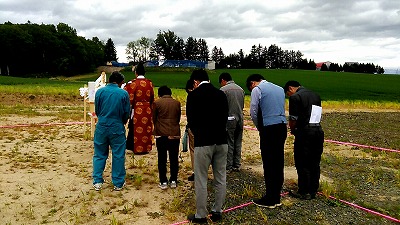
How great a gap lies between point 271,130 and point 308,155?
2.79ft

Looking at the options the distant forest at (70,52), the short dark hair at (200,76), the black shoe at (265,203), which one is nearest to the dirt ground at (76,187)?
the black shoe at (265,203)

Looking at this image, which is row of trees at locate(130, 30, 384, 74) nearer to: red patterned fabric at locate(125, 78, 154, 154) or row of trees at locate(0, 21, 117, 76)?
row of trees at locate(0, 21, 117, 76)

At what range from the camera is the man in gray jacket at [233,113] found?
668 cm

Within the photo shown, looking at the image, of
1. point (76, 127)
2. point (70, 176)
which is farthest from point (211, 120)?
point (76, 127)

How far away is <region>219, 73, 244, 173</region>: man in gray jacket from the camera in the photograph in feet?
21.9

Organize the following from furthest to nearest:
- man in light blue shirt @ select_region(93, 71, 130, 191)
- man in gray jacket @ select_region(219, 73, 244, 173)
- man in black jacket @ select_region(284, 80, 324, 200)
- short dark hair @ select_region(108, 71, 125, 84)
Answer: man in gray jacket @ select_region(219, 73, 244, 173) → short dark hair @ select_region(108, 71, 125, 84) → man in light blue shirt @ select_region(93, 71, 130, 191) → man in black jacket @ select_region(284, 80, 324, 200)

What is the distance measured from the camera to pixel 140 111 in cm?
799

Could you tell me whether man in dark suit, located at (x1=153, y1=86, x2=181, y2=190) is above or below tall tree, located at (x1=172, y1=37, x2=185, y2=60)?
below

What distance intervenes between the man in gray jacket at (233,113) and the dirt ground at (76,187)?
2.07ft

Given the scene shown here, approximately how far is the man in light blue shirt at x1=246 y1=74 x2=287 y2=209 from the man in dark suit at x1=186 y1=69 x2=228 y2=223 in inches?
29.7

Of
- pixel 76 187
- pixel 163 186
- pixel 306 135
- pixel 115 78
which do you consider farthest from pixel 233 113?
pixel 76 187

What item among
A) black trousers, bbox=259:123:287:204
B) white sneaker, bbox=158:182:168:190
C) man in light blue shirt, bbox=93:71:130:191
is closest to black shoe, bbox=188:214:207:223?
black trousers, bbox=259:123:287:204

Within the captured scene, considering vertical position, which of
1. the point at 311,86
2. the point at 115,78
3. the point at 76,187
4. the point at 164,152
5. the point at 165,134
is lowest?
the point at 76,187

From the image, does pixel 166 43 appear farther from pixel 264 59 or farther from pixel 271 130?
pixel 271 130
